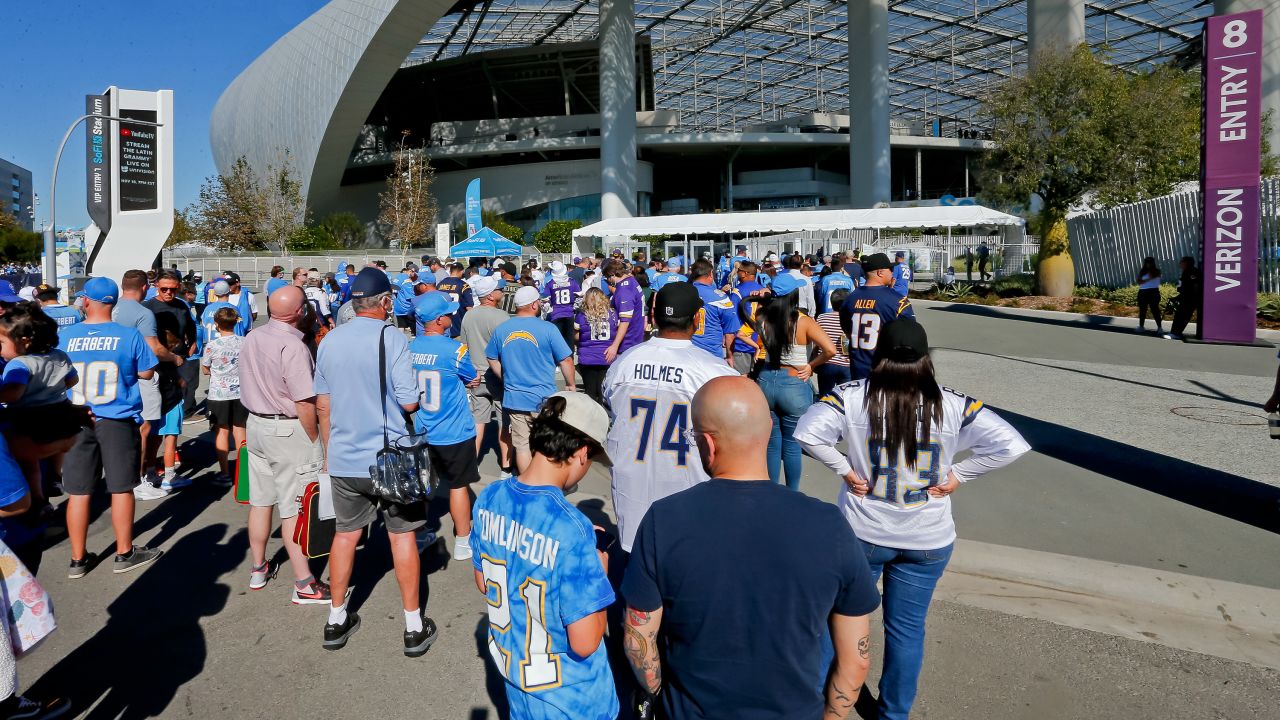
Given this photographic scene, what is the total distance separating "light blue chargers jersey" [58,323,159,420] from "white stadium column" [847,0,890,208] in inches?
1955

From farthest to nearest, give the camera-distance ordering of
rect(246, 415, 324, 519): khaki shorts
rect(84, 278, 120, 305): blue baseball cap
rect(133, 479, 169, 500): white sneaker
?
1. rect(133, 479, 169, 500): white sneaker
2. rect(84, 278, 120, 305): blue baseball cap
3. rect(246, 415, 324, 519): khaki shorts

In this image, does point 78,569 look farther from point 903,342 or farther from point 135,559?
point 903,342

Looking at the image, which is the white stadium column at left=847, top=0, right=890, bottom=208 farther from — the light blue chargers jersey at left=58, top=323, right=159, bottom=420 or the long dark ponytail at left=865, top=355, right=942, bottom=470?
the long dark ponytail at left=865, top=355, right=942, bottom=470

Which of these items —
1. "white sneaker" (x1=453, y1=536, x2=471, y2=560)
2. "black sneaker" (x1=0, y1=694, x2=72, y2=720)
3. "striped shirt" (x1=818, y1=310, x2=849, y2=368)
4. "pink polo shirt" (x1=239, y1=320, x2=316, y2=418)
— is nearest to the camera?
"black sneaker" (x1=0, y1=694, x2=72, y2=720)

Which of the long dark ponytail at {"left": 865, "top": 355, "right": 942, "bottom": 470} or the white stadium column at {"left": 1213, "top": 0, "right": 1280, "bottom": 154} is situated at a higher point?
the white stadium column at {"left": 1213, "top": 0, "right": 1280, "bottom": 154}

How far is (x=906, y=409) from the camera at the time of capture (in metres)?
3.03

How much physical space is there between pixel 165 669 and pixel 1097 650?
479 centimetres

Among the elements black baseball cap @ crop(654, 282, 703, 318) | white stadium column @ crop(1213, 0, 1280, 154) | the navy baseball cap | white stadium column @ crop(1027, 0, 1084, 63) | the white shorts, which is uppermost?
white stadium column @ crop(1027, 0, 1084, 63)

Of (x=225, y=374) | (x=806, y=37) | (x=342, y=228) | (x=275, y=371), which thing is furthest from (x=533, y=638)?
(x=806, y=37)

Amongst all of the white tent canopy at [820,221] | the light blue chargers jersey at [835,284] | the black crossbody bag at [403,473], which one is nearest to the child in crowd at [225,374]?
the black crossbody bag at [403,473]

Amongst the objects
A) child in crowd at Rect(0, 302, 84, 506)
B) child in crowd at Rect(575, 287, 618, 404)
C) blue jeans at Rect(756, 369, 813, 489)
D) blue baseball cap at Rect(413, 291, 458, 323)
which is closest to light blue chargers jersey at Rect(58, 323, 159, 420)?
child in crowd at Rect(0, 302, 84, 506)

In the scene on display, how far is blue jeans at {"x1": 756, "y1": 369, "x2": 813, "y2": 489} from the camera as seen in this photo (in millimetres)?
5789

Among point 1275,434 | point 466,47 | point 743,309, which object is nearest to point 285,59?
point 466,47

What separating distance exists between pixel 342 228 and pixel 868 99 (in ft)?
119
